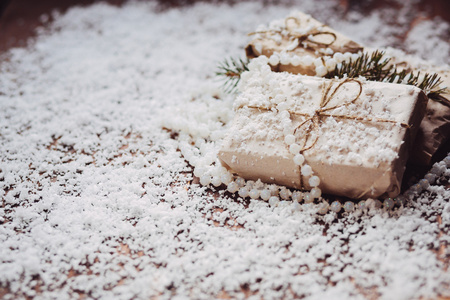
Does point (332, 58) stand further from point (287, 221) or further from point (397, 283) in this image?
point (397, 283)

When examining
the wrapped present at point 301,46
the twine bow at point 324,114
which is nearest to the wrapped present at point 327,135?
the twine bow at point 324,114

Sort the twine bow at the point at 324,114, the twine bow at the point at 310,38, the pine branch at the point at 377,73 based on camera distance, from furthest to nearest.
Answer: the twine bow at the point at 310,38, the pine branch at the point at 377,73, the twine bow at the point at 324,114

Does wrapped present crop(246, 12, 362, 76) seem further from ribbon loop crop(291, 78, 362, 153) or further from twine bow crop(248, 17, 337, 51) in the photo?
ribbon loop crop(291, 78, 362, 153)

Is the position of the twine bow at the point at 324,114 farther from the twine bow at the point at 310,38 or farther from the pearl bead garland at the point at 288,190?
the twine bow at the point at 310,38

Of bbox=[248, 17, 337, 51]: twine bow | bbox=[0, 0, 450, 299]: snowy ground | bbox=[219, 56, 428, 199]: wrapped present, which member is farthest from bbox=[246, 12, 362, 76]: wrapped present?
bbox=[0, 0, 450, 299]: snowy ground

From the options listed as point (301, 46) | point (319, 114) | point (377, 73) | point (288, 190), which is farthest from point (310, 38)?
point (288, 190)
